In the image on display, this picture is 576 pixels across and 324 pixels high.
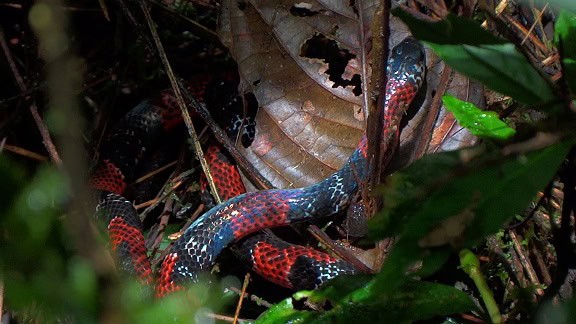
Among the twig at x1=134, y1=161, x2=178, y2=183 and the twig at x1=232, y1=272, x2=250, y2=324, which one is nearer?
the twig at x1=232, y1=272, x2=250, y2=324

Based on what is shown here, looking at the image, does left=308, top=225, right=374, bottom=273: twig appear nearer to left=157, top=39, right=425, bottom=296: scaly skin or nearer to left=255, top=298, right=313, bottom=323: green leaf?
left=157, top=39, right=425, bottom=296: scaly skin

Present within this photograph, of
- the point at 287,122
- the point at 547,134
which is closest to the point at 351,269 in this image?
the point at 287,122

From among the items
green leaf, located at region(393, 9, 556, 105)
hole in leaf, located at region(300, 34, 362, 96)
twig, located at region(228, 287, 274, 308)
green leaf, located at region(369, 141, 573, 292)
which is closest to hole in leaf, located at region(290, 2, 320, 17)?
hole in leaf, located at region(300, 34, 362, 96)

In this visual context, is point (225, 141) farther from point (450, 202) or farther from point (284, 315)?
point (450, 202)

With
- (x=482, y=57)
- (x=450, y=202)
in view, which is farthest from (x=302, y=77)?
(x=450, y=202)

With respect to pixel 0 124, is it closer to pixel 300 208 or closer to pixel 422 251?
pixel 300 208

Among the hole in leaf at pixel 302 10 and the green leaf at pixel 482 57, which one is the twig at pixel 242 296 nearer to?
the hole in leaf at pixel 302 10

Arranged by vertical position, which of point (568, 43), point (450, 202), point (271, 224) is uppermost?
point (568, 43)
